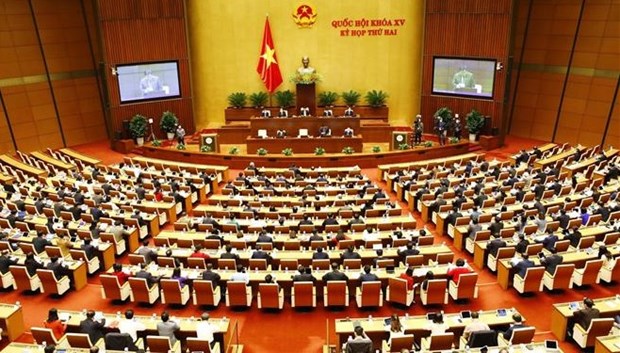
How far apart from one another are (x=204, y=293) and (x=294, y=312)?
1960 millimetres

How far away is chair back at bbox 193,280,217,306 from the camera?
11212 millimetres

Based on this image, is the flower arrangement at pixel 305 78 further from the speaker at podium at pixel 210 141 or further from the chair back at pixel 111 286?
the chair back at pixel 111 286

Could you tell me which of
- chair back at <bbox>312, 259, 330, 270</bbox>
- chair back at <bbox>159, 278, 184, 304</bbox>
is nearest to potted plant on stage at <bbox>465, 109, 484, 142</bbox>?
chair back at <bbox>312, 259, 330, 270</bbox>

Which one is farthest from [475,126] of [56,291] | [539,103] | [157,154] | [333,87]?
[56,291]

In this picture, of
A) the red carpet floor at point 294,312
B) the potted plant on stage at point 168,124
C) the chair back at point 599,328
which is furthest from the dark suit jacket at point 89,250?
the potted plant on stage at point 168,124

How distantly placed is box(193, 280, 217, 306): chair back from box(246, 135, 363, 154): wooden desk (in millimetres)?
13134

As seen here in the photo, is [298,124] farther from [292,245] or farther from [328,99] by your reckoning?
[292,245]

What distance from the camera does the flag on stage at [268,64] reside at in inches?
1083

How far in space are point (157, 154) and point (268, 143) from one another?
17.2 feet

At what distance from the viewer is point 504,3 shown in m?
24.5

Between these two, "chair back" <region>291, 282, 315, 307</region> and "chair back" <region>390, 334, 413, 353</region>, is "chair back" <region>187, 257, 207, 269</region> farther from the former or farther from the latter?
"chair back" <region>390, 334, 413, 353</region>

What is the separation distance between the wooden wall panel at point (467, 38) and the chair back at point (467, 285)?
622 inches

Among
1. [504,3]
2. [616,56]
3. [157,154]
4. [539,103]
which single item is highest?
[504,3]

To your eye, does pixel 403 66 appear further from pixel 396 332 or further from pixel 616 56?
pixel 396 332
